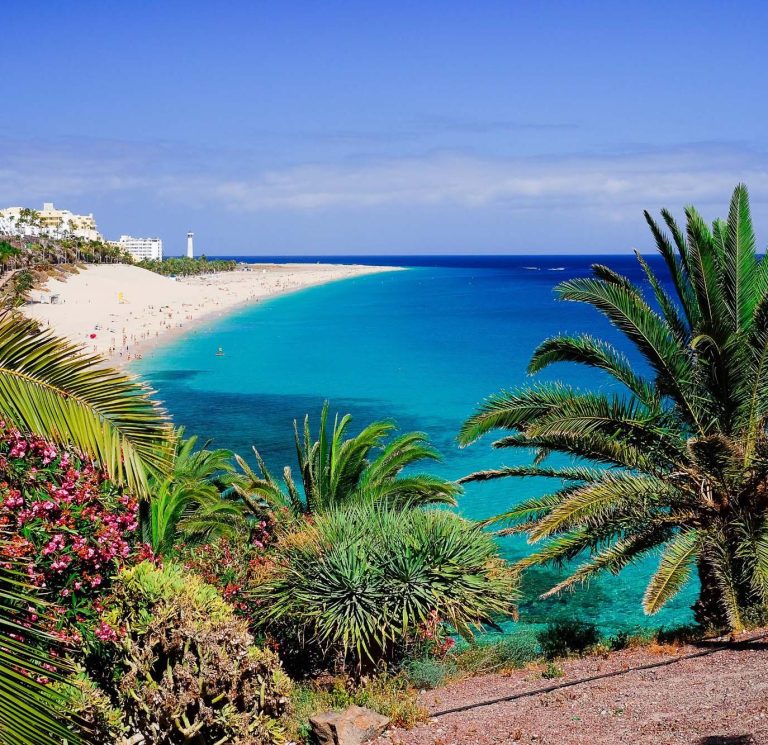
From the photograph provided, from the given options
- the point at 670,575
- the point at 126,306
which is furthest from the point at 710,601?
the point at 126,306

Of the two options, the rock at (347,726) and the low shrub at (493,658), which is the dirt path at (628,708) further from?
the low shrub at (493,658)

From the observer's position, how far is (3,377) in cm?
401

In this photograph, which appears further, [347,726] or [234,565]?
[234,565]

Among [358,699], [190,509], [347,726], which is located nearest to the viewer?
[347,726]

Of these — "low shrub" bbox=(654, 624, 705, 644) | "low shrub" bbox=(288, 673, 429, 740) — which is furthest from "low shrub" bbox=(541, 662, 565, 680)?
"low shrub" bbox=(654, 624, 705, 644)

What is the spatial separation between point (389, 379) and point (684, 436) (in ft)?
122

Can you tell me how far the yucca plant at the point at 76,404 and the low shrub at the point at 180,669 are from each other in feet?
8.86

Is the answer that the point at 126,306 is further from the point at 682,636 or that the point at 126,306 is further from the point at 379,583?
the point at 682,636

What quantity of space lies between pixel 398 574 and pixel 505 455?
67.0 feet

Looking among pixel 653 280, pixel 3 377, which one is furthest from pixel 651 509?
pixel 3 377

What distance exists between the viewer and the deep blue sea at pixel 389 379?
17713 mm

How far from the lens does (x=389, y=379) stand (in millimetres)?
47188

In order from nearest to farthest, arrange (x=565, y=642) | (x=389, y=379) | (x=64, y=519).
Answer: (x=64, y=519), (x=565, y=642), (x=389, y=379)

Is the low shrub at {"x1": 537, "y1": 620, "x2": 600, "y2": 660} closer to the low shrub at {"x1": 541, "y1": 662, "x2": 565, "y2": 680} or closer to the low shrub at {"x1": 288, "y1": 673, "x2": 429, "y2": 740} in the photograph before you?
the low shrub at {"x1": 541, "y1": 662, "x2": 565, "y2": 680}
